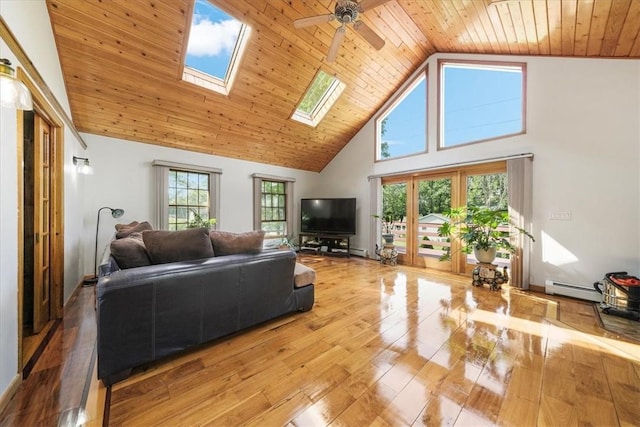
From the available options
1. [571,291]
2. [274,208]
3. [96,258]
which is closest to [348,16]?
[571,291]

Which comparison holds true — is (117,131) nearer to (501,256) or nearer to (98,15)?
(98,15)

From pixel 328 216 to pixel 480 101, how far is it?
3762mm

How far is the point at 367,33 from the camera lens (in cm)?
258

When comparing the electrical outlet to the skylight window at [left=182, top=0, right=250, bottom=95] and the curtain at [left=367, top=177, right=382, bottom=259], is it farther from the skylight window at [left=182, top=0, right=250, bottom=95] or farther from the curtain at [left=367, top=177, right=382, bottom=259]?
the skylight window at [left=182, top=0, right=250, bottom=95]

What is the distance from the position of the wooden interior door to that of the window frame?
17.0 ft

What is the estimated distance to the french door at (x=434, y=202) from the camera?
4059 mm

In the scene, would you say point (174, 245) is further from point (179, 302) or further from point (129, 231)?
point (129, 231)

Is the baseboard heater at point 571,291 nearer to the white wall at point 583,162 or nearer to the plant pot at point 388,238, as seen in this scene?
the white wall at point 583,162

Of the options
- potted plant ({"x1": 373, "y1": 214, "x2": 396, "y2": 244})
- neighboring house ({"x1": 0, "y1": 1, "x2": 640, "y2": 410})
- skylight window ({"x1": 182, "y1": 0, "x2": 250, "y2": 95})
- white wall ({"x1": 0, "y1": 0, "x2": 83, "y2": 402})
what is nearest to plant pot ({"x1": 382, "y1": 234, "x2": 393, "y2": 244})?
potted plant ({"x1": 373, "y1": 214, "x2": 396, "y2": 244})

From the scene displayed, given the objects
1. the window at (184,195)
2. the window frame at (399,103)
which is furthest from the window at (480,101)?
the window at (184,195)

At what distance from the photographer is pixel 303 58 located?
3.71 m

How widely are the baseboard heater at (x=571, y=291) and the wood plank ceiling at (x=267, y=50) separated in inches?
113

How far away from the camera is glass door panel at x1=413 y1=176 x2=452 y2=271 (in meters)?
4.57

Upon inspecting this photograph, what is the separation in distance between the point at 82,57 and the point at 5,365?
327cm
